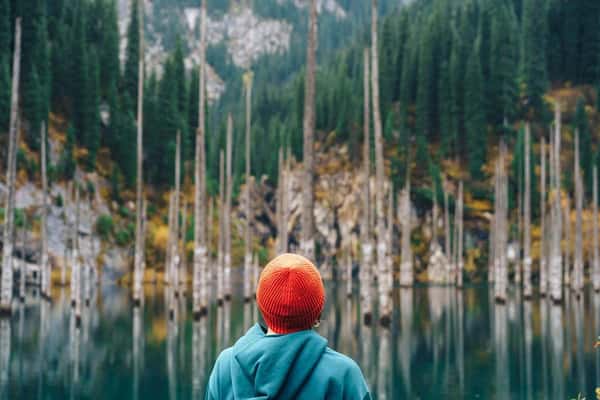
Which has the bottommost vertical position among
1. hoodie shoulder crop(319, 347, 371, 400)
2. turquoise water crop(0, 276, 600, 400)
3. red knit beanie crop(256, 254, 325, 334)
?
turquoise water crop(0, 276, 600, 400)

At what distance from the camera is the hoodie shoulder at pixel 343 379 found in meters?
2.65

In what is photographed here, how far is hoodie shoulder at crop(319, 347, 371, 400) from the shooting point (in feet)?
8.71

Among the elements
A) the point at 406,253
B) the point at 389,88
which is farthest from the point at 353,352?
the point at 389,88

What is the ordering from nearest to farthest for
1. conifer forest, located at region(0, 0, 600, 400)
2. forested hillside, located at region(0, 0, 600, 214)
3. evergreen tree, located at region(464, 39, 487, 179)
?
1. conifer forest, located at region(0, 0, 600, 400)
2. forested hillside, located at region(0, 0, 600, 214)
3. evergreen tree, located at region(464, 39, 487, 179)

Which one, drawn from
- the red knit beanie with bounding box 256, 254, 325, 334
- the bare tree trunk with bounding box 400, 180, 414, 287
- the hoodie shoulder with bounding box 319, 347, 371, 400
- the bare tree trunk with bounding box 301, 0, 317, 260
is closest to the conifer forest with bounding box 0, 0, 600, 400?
the bare tree trunk with bounding box 301, 0, 317, 260

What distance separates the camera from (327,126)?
307 feet

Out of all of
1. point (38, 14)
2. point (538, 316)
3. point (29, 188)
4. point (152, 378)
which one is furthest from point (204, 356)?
point (38, 14)

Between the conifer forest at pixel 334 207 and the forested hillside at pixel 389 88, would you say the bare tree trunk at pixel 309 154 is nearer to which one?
the conifer forest at pixel 334 207

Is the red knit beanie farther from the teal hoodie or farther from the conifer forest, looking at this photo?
the conifer forest

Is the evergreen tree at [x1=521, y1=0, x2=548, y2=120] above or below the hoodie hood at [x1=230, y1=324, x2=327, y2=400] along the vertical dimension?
above

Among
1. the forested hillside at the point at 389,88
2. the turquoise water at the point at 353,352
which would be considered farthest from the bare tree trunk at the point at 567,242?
the forested hillside at the point at 389,88

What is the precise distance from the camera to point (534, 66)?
80.8 meters

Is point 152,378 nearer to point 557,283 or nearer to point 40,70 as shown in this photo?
point 557,283

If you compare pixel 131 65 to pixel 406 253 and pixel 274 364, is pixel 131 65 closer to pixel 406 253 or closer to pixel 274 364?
pixel 406 253
